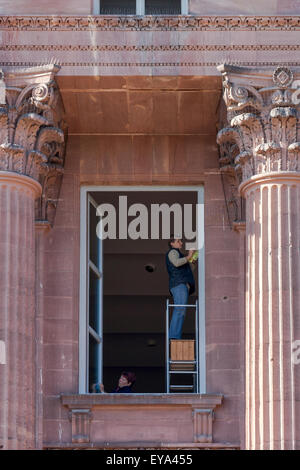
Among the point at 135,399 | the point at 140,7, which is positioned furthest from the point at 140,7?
the point at 135,399

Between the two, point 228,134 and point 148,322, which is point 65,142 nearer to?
point 228,134

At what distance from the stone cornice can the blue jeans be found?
558 centimetres

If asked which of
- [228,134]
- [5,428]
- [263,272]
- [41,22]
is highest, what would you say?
[41,22]

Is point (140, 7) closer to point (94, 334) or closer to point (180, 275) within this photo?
point (180, 275)

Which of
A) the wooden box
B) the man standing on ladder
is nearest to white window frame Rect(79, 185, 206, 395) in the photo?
the wooden box

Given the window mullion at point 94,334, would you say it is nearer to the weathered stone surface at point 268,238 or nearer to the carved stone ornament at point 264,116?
the weathered stone surface at point 268,238

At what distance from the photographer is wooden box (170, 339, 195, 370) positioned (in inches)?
1303

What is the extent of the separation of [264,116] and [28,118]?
4.49 meters

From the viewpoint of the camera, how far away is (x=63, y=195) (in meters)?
33.8

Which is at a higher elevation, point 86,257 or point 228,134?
point 228,134

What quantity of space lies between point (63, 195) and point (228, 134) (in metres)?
4.06

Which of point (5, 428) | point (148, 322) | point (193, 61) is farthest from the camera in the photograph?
point (148, 322)

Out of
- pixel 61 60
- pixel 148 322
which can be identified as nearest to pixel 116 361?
pixel 148 322

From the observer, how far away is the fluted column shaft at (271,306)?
96.6ft
